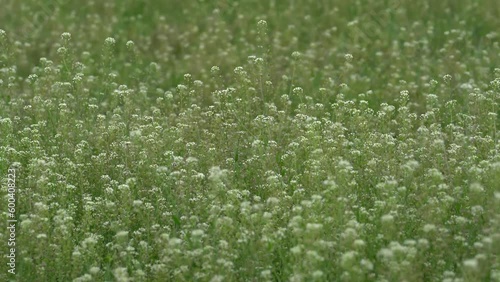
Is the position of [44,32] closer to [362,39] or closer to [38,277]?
[362,39]

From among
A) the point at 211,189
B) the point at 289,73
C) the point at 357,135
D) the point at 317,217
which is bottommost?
the point at 317,217

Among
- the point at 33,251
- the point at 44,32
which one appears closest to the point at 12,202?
the point at 33,251

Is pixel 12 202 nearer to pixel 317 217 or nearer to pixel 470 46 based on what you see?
pixel 317 217

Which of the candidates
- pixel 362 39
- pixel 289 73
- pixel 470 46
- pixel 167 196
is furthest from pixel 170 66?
pixel 167 196

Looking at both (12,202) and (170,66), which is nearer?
(12,202)

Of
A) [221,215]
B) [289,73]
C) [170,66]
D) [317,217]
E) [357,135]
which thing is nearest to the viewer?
[317,217]

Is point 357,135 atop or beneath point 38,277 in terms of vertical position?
atop

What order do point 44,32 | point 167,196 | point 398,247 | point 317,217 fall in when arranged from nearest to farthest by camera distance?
point 398,247 → point 317,217 → point 167,196 → point 44,32
